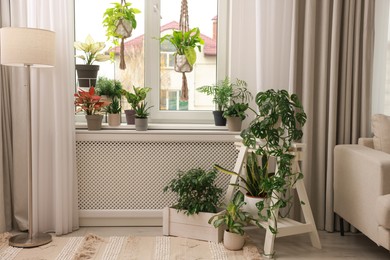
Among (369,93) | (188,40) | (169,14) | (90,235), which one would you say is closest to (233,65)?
(188,40)

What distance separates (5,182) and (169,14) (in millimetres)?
1708

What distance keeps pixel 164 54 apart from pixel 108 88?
51 cm

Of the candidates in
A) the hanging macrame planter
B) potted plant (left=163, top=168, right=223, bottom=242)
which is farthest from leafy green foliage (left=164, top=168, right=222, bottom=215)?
the hanging macrame planter

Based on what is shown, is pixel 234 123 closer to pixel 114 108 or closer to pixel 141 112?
pixel 141 112

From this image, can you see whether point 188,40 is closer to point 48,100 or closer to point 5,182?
point 48,100

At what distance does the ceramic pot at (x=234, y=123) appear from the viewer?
10.6ft

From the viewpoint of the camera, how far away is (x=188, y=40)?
3352 mm

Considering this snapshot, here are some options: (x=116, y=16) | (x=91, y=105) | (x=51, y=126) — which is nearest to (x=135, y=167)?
(x=91, y=105)

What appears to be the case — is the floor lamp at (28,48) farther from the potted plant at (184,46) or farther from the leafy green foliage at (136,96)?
the potted plant at (184,46)

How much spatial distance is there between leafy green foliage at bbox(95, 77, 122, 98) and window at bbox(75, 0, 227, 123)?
5.7 inches

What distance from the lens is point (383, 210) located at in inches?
94.1

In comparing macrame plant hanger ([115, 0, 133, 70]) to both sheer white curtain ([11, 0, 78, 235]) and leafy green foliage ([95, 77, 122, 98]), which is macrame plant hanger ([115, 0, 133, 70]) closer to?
leafy green foliage ([95, 77, 122, 98])

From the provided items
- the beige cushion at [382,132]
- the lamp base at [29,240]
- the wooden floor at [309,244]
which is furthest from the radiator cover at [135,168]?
the beige cushion at [382,132]

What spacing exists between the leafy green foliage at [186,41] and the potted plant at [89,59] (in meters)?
0.47
